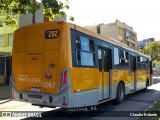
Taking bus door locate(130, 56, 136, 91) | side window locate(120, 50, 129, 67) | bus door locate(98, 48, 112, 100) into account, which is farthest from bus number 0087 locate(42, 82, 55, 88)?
bus door locate(130, 56, 136, 91)

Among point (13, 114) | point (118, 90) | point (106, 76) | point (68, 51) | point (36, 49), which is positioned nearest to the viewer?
point (68, 51)

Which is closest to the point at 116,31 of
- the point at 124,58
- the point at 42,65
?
the point at 124,58

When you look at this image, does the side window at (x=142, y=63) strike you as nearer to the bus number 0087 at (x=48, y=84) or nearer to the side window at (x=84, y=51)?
the side window at (x=84, y=51)

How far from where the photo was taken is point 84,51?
8930mm

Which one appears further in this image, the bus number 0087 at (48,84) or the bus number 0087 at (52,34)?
the bus number 0087 at (52,34)

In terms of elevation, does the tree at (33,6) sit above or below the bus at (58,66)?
above

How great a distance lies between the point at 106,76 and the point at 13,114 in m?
4.11

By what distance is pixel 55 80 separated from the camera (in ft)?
26.5

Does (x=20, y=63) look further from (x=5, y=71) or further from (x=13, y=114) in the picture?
(x=5, y=71)

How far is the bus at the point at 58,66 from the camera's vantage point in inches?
316

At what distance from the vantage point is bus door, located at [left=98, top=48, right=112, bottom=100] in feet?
34.0

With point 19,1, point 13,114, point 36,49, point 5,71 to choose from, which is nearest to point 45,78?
point 36,49

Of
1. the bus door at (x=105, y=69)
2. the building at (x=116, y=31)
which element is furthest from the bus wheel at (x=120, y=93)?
the building at (x=116, y=31)

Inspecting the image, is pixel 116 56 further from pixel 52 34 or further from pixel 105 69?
pixel 52 34
